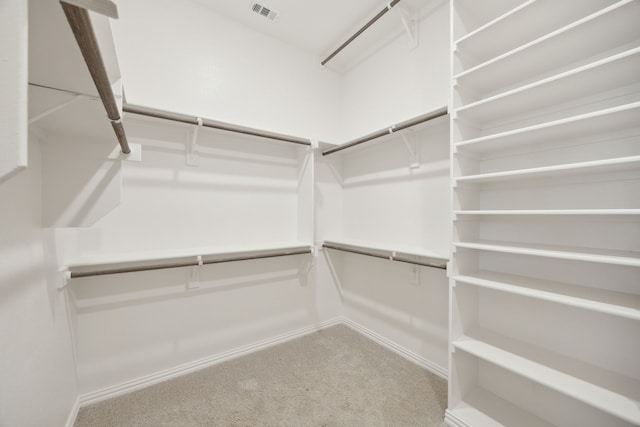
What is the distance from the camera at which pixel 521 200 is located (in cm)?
147

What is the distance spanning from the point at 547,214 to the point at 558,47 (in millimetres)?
780

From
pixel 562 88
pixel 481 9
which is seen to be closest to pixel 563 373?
pixel 562 88

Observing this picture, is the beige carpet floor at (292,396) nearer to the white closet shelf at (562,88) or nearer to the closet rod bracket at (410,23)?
the white closet shelf at (562,88)

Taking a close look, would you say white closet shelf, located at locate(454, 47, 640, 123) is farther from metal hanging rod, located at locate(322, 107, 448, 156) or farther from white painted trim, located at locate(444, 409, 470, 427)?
white painted trim, located at locate(444, 409, 470, 427)

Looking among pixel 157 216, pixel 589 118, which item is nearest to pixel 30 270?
pixel 157 216

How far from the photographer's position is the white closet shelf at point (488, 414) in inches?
53.5

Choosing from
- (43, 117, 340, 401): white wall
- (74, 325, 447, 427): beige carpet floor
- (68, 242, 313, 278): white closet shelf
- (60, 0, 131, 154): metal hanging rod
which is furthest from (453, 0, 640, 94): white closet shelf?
(74, 325, 447, 427): beige carpet floor

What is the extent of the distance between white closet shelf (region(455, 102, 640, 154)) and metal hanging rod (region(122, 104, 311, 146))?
1299 millimetres

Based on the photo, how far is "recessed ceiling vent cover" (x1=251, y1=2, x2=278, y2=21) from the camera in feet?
6.64

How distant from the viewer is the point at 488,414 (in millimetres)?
1411

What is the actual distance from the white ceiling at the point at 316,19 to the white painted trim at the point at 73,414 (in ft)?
9.48

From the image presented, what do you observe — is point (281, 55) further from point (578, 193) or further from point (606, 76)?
point (578, 193)

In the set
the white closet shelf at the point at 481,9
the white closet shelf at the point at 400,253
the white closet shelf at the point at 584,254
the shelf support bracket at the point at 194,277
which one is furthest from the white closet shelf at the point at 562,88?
the shelf support bracket at the point at 194,277

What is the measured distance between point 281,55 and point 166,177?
1.55 metres
